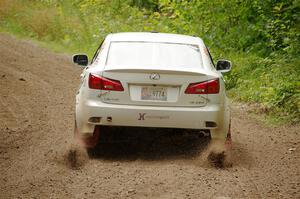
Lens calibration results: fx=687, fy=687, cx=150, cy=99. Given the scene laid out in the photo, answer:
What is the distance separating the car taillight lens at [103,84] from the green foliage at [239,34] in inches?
177

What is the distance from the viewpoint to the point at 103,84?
7.45 m

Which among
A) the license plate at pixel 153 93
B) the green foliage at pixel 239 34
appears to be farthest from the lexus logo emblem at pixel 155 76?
the green foliage at pixel 239 34

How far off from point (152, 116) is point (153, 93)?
0.25 metres

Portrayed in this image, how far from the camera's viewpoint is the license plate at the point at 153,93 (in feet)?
24.3

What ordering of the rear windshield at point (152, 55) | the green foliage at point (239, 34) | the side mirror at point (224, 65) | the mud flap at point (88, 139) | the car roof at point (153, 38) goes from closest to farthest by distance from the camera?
the rear windshield at point (152, 55), the mud flap at point (88, 139), the car roof at point (153, 38), the side mirror at point (224, 65), the green foliage at point (239, 34)

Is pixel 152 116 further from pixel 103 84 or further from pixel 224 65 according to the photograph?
pixel 224 65

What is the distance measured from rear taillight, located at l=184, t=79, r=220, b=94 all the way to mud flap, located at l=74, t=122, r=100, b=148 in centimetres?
114

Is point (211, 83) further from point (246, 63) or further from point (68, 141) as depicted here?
point (246, 63)

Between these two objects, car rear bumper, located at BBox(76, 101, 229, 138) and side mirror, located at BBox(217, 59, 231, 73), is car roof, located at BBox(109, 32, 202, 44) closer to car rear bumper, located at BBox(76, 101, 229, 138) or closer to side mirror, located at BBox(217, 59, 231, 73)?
side mirror, located at BBox(217, 59, 231, 73)

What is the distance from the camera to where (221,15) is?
1620cm

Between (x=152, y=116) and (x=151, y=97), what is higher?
(x=151, y=97)

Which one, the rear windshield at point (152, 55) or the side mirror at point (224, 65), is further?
the side mirror at point (224, 65)

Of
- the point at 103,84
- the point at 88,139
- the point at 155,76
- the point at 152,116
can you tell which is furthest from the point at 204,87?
the point at 88,139

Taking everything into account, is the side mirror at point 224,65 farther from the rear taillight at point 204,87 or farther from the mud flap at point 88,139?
the mud flap at point 88,139
